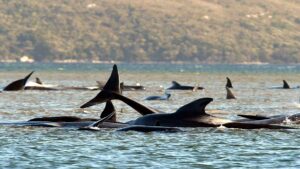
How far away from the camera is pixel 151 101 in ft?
213

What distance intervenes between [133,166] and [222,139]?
23.9 feet

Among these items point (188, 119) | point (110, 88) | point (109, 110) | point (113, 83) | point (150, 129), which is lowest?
point (150, 129)

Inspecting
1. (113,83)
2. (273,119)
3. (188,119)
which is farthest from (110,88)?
(273,119)

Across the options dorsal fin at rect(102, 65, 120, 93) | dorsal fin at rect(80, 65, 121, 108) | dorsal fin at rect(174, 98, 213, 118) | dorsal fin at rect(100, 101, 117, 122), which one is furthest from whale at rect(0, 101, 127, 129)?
dorsal fin at rect(174, 98, 213, 118)

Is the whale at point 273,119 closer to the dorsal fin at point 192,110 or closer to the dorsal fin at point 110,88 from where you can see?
the dorsal fin at point 192,110

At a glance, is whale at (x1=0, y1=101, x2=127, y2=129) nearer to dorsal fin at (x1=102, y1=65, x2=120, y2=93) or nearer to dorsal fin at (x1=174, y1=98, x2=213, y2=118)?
dorsal fin at (x1=102, y1=65, x2=120, y2=93)

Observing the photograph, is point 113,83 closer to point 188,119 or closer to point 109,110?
point 109,110

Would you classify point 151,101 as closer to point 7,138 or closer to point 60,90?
point 60,90

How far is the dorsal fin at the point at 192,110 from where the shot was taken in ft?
120

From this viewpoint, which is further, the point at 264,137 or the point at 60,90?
the point at 60,90

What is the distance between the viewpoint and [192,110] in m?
37.5

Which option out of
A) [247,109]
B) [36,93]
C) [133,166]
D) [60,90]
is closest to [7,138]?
[133,166]

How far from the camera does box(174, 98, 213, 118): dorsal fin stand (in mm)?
36556

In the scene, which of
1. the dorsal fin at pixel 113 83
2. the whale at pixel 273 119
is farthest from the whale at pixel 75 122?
the whale at pixel 273 119
